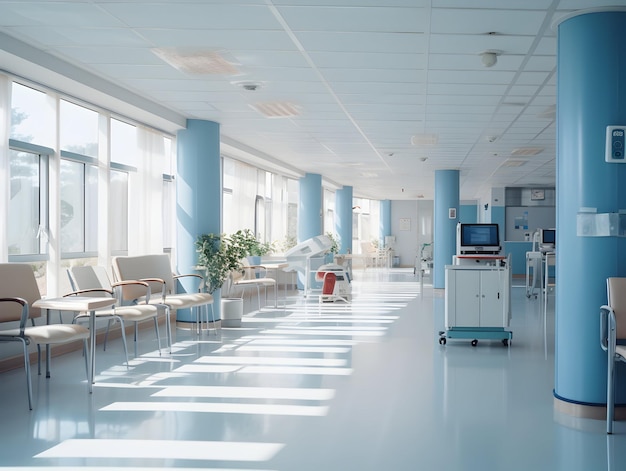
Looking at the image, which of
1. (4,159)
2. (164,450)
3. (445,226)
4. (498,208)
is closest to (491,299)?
(164,450)

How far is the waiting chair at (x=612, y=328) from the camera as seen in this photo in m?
3.77

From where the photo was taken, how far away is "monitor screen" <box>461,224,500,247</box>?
8883mm

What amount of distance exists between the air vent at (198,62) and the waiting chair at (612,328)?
11.5 ft

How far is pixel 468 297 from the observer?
6816 millimetres

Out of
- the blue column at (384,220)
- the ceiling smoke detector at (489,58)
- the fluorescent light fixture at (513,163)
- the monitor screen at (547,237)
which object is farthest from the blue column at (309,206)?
the blue column at (384,220)

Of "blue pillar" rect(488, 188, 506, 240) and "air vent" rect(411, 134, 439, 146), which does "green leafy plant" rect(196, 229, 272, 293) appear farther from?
"blue pillar" rect(488, 188, 506, 240)

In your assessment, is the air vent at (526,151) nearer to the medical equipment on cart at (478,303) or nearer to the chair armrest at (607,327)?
the medical equipment on cart at (478,303)

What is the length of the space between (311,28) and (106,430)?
306 cm

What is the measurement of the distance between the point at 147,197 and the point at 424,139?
4125 mm

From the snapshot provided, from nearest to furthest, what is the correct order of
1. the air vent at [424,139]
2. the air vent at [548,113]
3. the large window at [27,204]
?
1. the large window at [27,204]
2. the air vent at [548,113]
3. the air vent at [424,139]

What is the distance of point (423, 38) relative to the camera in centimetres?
479

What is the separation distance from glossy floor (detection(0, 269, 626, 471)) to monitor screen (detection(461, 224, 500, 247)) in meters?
1.92

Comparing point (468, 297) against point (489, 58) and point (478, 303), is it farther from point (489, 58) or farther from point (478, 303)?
point (489, 58)

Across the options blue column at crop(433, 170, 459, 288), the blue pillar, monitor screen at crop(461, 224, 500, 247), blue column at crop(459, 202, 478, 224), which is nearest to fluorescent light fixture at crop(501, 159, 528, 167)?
blue column at crop(433, 170, 459, 288)
